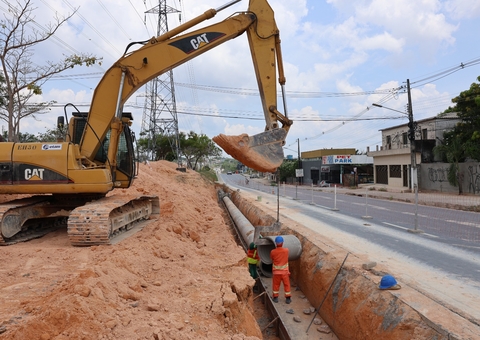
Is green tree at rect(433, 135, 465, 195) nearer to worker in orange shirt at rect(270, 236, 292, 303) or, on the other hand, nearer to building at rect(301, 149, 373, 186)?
building at rect(301, 149, 373, 186)

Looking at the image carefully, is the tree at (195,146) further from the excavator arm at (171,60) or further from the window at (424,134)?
the excavator arm at (171,60)

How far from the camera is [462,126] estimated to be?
93.5 feet

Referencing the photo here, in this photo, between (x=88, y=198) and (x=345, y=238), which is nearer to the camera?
(x=88, y=198)

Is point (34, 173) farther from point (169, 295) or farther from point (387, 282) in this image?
point (387, 282)

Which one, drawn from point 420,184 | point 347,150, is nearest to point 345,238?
point 420,184

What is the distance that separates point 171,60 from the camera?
7.93m

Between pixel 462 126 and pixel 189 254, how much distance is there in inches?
1130

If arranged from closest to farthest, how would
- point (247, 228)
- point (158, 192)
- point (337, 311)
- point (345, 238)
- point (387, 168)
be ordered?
point (337, 311), point (345, 238), point (247, 228), point (158, 192), point (387, 168)

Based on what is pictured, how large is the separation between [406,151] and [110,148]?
30.5 meters

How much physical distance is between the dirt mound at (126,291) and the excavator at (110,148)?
61 cm

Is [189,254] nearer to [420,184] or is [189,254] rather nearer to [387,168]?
[420,184]

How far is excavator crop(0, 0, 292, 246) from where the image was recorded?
682cm

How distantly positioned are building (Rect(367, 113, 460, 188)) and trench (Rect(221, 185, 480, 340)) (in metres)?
23.5

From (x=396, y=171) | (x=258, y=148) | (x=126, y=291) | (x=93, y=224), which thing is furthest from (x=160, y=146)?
(x=126, y=291)
